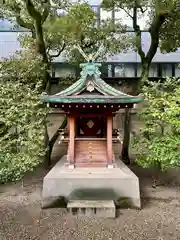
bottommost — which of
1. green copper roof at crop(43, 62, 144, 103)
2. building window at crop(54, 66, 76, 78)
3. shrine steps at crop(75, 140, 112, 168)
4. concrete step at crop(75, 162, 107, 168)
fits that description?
concrete step at crop(75, 162, 107, 168)

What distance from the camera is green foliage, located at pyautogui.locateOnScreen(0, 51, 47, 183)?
870cm

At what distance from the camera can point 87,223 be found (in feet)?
24.2

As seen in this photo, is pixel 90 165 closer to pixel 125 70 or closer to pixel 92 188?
pixel 92 188

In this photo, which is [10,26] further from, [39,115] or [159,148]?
[159,148]

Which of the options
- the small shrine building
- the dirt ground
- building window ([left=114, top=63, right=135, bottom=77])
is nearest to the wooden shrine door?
the small shrine building

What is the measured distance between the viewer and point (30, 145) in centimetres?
916

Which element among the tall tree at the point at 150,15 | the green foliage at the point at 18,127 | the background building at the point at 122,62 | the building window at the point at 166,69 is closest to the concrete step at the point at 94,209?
the green foliage at the point at 18,127

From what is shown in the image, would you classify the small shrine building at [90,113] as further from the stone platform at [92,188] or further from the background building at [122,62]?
the background building at [122,62]

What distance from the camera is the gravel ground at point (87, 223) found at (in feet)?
21.9

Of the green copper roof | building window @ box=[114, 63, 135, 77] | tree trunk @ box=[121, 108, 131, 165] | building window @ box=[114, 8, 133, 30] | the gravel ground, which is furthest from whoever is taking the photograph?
building window @ box=[114, 63, 135, 77]

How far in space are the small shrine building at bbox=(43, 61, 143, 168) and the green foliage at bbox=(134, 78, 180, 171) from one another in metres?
0.78

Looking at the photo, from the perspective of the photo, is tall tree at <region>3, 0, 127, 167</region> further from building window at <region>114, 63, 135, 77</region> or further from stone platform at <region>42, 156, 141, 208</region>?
building window at <region>114, 63, 135, 77</region>

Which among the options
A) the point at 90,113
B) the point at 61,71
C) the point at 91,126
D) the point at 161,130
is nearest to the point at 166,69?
the point at 61,71

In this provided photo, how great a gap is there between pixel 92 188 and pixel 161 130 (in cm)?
373
